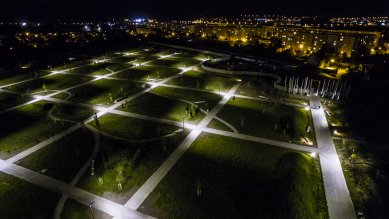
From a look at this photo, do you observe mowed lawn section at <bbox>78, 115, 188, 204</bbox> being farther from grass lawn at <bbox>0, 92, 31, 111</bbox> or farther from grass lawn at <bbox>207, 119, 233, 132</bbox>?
grass lawn at <bbox>0, 92, 31, 111</bbox>

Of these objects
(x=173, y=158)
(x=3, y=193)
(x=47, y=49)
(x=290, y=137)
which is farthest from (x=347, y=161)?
(x=47, y=49)

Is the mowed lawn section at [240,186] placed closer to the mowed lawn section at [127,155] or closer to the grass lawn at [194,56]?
the mowed lawn section at [127,155]

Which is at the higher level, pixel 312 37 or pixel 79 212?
pixel 312 37

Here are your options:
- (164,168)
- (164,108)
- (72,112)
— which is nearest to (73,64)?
(72,112)

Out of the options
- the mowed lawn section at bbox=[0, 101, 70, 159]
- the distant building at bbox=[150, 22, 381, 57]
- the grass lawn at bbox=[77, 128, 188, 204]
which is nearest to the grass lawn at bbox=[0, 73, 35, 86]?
the mowed lawn section at bbox=[0, 101, 70, 159]

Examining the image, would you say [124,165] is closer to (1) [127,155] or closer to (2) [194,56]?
(1) [127,155]
